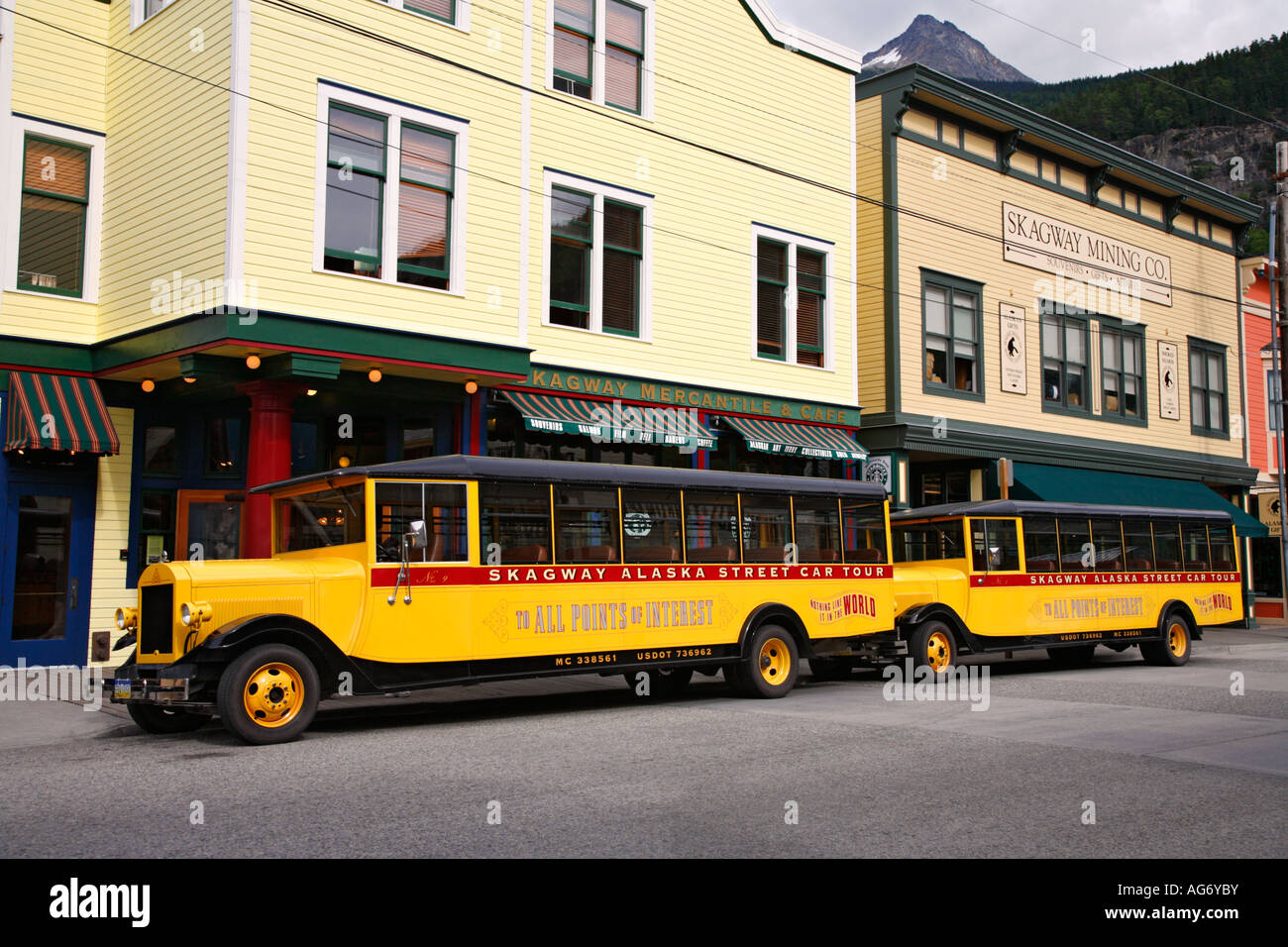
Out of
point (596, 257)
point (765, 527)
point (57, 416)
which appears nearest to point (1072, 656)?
point (765, 527)

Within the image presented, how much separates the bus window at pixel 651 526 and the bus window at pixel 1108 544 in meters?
8.60

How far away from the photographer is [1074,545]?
18297mm

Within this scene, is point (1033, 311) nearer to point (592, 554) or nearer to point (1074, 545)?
point (1074, 545)

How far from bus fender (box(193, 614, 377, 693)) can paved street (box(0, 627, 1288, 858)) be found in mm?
618

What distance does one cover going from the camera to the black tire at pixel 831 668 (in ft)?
53.6

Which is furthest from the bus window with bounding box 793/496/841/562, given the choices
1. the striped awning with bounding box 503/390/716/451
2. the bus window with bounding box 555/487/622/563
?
the striped awning with bounding box 503/390/716/451

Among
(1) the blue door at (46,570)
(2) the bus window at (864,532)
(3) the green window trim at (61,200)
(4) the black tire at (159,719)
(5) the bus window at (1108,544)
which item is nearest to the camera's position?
(4) the black tire at (159,719)

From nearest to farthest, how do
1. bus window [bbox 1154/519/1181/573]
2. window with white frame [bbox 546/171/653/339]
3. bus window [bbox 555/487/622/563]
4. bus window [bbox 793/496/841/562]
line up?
bus window [bbox 555/487/622/563]
bus window [bbox 793/496/841/562]
window with white frame [bbox 546/171/653/339]
bus window [bbox 1154/519/1181/573]

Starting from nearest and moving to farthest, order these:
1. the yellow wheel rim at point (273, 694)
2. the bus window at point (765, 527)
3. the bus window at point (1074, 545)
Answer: the yellow wheel rim at point (273, 694) → the bus window at point (765, 527) → the bus window at point (1074, 545)

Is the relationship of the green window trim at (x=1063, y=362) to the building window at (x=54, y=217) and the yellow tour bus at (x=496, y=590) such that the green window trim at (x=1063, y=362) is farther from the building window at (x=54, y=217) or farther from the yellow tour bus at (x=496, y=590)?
the building window at (x=54, y=217)

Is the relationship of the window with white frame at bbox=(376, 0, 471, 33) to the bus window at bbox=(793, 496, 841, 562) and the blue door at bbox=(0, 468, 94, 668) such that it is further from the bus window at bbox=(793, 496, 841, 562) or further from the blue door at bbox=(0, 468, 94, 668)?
the bus window at bbox=(793, 496, 841, 562)

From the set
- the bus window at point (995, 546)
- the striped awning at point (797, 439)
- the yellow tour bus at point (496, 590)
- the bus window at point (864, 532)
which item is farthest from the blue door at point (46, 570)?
the bus window at point (995, 546)

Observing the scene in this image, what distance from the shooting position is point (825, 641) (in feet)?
48.4

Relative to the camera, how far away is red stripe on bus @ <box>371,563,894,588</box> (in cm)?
1118
